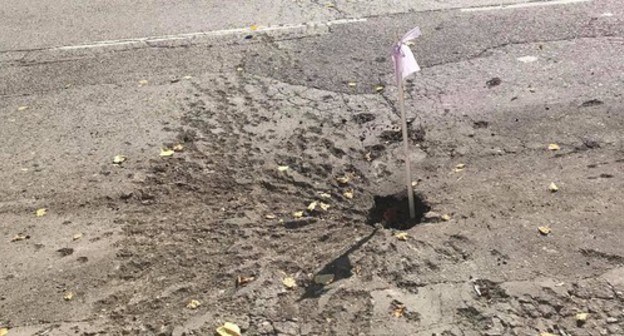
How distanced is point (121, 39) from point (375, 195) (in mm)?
4473

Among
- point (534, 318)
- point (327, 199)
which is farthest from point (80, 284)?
point (534, 318)

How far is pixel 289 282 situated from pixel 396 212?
44.1 inches

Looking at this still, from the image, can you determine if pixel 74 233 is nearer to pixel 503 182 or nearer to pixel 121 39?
pixel 503 182

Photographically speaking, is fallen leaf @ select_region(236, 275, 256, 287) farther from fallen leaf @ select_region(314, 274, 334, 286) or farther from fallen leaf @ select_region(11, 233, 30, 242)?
fallen leaf @ select_region(11, 233, 30, 242)

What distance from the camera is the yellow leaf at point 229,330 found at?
3.34m

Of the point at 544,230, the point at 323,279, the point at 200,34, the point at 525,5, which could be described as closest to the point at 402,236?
the point at 323,279

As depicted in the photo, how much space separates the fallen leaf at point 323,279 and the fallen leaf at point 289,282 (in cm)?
14

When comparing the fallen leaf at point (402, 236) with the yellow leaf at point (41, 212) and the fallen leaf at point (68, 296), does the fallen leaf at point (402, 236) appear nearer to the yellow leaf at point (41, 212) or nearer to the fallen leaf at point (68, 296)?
the fallen leaf at point (68, 296)

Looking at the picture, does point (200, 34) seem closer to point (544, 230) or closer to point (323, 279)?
point (323, 279)

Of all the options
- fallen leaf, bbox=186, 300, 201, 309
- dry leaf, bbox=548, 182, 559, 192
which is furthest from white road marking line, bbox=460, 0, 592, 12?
fallen leaf, bbox=186, 300, 201, 309

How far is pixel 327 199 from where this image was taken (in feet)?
14.6

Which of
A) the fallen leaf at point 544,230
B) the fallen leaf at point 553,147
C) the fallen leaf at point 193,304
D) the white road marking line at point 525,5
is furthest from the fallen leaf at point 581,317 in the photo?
the white road marking line at point 525,5

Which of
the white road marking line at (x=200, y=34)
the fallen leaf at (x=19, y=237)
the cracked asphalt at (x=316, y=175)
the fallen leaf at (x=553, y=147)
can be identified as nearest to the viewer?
the cracked asphalt at (x=316, y=175)

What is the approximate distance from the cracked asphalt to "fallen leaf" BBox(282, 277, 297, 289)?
4 cm
